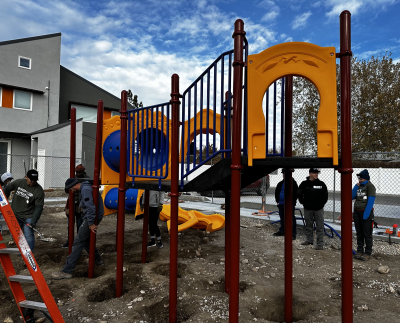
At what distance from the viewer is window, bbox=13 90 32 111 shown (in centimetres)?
1703

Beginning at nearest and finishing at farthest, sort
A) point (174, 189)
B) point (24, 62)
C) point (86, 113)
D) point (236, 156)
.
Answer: point (236, 156)
point (174, 189)
point (24, 62)
point (86, 113)

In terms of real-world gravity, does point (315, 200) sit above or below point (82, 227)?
above

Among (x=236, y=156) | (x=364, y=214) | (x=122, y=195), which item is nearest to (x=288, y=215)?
(x=236, y=156)

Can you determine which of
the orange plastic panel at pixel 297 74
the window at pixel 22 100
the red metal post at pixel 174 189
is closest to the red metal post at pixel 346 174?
the orange plastic panel at pixel 297 74

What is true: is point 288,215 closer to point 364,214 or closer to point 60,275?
point 364,214

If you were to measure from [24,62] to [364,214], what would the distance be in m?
19.7

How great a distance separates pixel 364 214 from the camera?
17.7 ft

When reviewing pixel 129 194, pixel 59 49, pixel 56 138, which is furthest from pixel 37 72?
pixel 129 194

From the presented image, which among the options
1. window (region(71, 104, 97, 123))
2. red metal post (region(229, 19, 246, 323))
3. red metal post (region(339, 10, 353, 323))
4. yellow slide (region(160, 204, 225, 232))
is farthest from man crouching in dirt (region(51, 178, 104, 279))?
window (region(71, 104, 97, 123))

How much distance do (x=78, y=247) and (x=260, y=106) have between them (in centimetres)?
354

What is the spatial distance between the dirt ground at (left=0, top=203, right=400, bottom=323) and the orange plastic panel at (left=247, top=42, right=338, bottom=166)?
2083mm

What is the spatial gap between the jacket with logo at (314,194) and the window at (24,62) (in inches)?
→ 718

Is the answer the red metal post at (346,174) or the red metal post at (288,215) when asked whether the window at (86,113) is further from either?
the red metal post at (346,174)

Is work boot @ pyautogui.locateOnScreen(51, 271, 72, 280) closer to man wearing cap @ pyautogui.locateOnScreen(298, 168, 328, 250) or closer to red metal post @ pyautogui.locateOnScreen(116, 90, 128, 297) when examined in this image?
red metal post @ pyautogui.locateOnScreen(116, 90, 128, 297)
